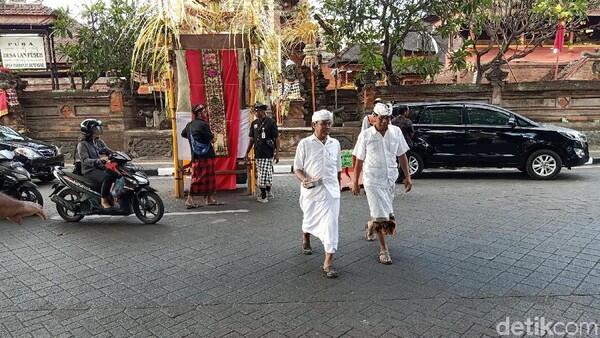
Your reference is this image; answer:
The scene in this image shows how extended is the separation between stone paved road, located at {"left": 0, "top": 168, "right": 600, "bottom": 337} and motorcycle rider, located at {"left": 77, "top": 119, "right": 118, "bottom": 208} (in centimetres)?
60

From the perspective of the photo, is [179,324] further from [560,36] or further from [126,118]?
[560,36]

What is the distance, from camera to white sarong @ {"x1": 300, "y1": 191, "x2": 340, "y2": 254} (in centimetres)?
457

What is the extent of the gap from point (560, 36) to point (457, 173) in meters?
9.04

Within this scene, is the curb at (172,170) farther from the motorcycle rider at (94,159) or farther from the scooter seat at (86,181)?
the motorcycle rider at (94,159)

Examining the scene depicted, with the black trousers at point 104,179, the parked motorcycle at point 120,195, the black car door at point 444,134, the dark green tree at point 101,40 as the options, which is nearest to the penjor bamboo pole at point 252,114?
the parked motorcycle at point 120,195

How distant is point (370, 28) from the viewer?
13945 mm

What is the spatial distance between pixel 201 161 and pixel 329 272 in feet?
12.9

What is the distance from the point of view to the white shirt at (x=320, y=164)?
4.70 meters

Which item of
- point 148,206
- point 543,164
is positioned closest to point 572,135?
point 543,164

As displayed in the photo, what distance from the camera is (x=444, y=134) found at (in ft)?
34.0

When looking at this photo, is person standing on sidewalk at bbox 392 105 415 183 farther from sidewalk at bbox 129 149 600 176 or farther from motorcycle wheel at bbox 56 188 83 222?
motorcycle wheel at bbox 56 188 83 222

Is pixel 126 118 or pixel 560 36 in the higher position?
pixel 560 36

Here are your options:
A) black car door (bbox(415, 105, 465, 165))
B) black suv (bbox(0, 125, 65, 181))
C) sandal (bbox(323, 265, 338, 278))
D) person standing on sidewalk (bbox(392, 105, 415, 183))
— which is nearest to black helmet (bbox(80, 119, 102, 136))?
sandal (bbox(323, 265, 338, 278))

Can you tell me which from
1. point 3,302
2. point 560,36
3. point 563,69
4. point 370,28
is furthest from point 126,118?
point 563,69
